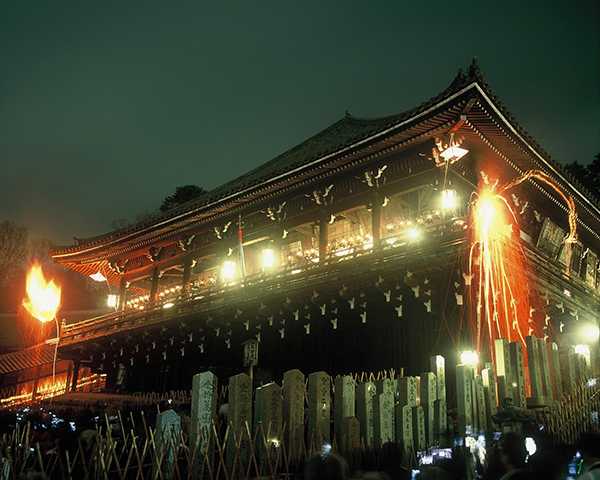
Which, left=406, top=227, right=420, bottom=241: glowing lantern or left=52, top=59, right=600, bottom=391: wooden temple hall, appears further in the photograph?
left=406, top=227, right=420, bottom=241: glowing lantern

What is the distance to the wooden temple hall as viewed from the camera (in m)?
11.2

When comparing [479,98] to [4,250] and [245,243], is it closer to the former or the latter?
[245,243]

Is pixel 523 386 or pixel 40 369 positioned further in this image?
pixel 40 369

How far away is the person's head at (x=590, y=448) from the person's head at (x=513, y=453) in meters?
0.66

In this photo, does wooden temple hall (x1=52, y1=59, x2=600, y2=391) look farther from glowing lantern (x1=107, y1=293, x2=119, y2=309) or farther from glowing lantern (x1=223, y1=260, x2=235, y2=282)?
glowing lantern (x1=107, y1=293, x2=119, y2=309)

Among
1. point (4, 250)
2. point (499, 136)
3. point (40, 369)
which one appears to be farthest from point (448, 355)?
point (4, 250)

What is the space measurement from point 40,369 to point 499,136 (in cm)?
2442

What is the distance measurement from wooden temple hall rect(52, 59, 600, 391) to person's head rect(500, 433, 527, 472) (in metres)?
6.49

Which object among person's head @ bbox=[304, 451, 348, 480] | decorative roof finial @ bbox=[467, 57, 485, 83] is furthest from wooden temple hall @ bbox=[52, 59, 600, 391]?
person's head @ bbox=[304, 451, 348, 480]

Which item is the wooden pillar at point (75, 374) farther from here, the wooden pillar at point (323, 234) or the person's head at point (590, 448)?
the person's head at point (590, 448)

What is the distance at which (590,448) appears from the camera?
4.50 metres

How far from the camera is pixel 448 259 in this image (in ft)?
35.1

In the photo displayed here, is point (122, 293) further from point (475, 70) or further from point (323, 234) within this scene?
point (475, 70)

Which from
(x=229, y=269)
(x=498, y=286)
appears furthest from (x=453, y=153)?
(x=229, y=269)
